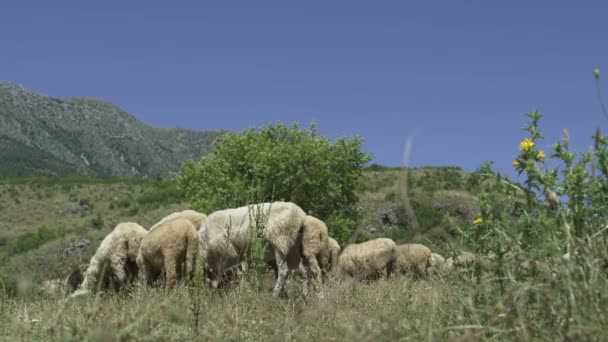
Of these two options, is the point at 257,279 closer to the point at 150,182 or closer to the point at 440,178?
the point at 440,178

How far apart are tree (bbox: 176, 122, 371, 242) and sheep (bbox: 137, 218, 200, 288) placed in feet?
40.7

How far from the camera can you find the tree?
2819cm

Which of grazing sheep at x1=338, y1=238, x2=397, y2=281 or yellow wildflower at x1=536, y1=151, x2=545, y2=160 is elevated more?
yellow wildflower at x1=536, y1=151, x2=545, y2=160

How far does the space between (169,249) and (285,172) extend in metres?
15.3

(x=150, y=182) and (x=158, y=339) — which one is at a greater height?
(x=150, y=182)

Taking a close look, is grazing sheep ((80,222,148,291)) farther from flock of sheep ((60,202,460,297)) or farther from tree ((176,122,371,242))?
tree ((176,122,371,242))

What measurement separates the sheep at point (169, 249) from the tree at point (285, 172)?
12.4 m

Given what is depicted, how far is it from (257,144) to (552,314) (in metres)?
27.4

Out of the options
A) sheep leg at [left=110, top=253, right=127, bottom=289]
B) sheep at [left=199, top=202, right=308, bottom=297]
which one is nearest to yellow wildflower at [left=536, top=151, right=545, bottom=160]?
sheep at [left=199, top=202, right=308, bottom=297]

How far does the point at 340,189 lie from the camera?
1173 inches

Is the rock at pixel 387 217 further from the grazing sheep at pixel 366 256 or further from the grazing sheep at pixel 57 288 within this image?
the grazing sheep at pixel 57 288

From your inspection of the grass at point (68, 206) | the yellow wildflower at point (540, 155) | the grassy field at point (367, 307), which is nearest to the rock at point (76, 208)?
the grass at point (68, 206)

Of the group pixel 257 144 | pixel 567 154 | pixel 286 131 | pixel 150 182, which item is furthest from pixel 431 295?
pixel 150 182

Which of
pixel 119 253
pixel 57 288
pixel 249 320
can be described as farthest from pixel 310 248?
pixel 249 320
